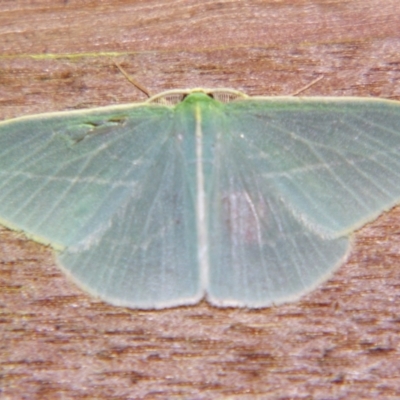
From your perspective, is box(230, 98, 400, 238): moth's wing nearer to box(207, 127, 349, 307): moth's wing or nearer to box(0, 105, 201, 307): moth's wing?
box(207, 127, 349, 307): moth's wing

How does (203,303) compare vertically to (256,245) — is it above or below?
below

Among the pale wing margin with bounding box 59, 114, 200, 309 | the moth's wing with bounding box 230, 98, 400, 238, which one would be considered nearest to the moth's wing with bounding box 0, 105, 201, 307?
the pale wing margin with bounding box 59, 114, 200, 309

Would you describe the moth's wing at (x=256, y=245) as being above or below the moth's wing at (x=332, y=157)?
below

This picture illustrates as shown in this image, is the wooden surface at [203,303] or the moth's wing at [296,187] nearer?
the wooden surface at [203,303]

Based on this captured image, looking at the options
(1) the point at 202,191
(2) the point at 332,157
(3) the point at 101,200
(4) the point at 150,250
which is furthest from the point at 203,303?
(2) the point at 332,157

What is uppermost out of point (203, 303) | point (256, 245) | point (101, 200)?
point (101, 200)

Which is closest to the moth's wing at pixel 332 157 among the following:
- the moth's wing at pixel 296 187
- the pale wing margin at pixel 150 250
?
the moth's wing at pixel 296 187

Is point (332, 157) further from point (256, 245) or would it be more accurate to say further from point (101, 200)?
point (101, 200)

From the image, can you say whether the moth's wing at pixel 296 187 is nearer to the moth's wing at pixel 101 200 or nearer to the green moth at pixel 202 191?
the green moth at pixel 202 191
